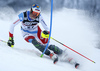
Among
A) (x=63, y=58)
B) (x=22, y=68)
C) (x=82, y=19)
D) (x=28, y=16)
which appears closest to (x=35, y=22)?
(x=28, y=16)

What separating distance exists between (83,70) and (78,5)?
32.8ft

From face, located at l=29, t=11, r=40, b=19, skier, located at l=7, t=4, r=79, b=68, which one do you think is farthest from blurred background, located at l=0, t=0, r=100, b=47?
face, located at l=29, t=11, r=40, b=19

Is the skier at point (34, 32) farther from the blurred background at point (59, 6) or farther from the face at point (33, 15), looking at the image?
the blurred background at point (59, 6)

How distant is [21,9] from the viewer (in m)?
11.3

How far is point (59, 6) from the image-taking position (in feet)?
38.3

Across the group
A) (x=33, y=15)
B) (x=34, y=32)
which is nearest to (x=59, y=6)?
(x=34, y=32)

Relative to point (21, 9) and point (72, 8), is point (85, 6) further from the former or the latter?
point (21, 9)

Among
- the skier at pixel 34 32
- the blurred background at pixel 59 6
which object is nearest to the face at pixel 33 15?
the skier at pixel 34 32

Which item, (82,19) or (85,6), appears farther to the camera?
(85,6)

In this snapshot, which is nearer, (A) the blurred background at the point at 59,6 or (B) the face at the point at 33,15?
(B) the face at the point at 33,15

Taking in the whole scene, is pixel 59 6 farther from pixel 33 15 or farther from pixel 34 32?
pixel 33 15

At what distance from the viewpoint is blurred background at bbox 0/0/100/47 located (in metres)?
10.7

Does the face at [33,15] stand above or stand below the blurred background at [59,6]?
above

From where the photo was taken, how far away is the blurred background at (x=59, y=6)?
10.7 metres
